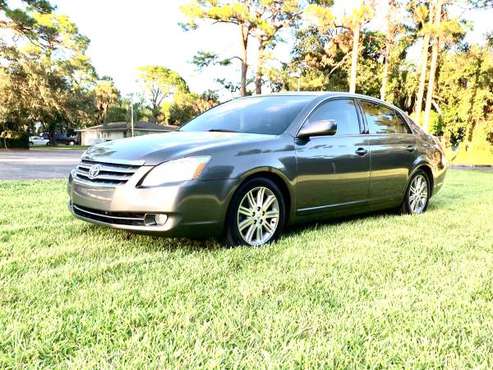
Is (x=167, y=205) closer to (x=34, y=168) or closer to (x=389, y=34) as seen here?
(x=34, y=168)

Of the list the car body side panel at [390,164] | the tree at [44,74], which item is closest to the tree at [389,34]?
the tree at [44,74]

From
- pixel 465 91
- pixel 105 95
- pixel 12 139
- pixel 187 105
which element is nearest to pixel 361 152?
pixel 465 91

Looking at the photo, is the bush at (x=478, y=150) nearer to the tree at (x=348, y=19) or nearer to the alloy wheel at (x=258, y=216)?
the tree at (x=348, y=19)

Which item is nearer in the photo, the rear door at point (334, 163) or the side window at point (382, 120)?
the rear door at point (334, 163)

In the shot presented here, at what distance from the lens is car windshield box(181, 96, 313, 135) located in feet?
17.0

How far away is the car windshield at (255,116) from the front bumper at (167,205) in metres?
1.04

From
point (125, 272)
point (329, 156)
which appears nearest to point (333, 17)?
point (329, 156)

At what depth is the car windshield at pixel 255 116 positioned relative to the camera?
5.17m

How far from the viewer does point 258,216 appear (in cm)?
466

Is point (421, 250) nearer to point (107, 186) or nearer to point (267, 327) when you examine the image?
point (267, 327)

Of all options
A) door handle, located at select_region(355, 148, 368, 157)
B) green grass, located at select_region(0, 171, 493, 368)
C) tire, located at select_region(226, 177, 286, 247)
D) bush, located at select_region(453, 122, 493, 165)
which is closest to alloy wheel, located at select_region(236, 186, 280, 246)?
tire, located at select_region(226, 177, 286, 247)

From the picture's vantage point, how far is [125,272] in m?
3.62

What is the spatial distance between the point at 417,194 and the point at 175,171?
3.99m

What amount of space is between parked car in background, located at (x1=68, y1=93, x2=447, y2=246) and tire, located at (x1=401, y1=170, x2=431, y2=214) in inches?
3.4
